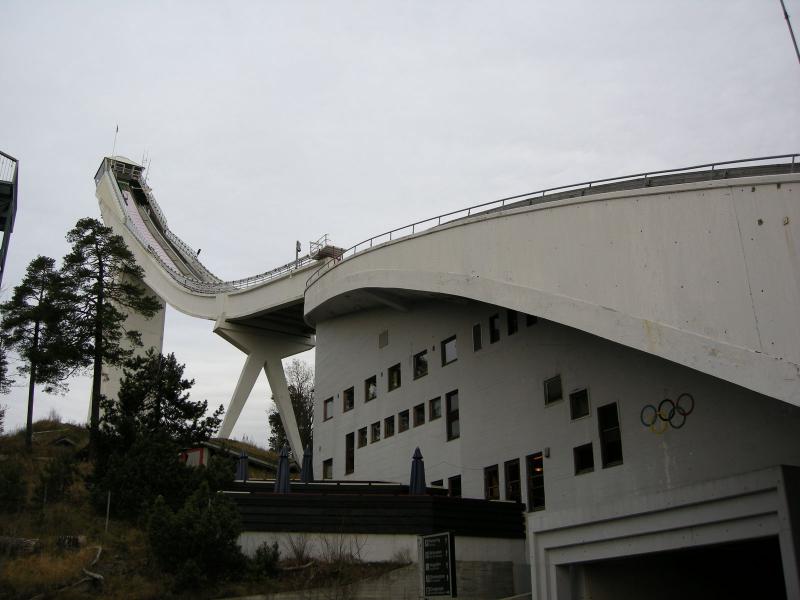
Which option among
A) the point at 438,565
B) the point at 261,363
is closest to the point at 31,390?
the point at 261,363

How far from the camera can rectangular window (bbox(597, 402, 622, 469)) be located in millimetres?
20314

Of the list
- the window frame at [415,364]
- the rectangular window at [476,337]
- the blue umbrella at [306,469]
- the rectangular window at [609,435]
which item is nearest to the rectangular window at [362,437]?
the window frame at [415,364]

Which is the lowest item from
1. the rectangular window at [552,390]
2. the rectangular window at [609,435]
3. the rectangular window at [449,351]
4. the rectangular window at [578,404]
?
the rectangular window at [609,435]

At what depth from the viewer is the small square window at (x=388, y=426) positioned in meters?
30.0

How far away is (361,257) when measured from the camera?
28.5 meters

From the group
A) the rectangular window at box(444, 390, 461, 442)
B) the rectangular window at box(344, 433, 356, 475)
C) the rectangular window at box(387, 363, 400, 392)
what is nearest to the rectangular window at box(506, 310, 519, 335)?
the rectangular window at box(444, 390, 461, 442)

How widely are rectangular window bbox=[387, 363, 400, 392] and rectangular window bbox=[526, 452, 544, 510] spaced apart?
8414 millimetres

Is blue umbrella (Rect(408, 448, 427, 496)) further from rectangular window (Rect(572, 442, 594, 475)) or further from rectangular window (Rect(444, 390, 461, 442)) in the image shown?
rectangular window (Rect(444, 390, 461, 442))

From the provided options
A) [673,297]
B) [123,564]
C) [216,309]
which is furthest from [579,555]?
[216,309]

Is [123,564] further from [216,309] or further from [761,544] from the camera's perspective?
[216,309]

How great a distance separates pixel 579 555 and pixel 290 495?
8121 mm

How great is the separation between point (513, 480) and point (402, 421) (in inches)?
264

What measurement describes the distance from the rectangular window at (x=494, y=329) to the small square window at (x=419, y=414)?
173 inches

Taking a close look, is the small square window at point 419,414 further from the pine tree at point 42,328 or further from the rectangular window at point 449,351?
the pine tree at point 42,328
